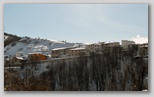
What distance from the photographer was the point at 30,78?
407 cm

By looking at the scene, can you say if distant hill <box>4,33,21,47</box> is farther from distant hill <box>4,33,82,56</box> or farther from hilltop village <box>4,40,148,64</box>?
hilltop village <box>4,40,148,64</box>

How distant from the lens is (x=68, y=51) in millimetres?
4070

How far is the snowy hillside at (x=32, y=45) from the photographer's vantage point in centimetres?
405

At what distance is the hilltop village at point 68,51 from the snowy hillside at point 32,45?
0.06 feet

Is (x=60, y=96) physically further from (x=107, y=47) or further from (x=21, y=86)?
(x=107, y=47)

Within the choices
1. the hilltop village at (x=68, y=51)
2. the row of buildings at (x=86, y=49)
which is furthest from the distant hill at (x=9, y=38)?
the row of buildings at (x=86, y=49)

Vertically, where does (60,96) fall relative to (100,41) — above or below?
below

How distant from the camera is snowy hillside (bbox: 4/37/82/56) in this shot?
4055mm

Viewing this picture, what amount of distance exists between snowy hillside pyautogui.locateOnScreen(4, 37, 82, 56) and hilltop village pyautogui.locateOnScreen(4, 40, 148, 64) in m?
0.02

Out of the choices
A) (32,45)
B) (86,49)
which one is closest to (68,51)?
(86,49)

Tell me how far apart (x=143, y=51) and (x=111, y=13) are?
630 millimetres

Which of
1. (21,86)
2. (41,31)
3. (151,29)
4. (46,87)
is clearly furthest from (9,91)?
(151,29)

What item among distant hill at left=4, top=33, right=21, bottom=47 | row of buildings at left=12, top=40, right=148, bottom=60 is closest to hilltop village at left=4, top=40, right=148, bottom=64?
row of buildings at left=12, top=40, right=148, bottom=60

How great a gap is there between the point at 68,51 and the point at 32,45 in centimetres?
47
